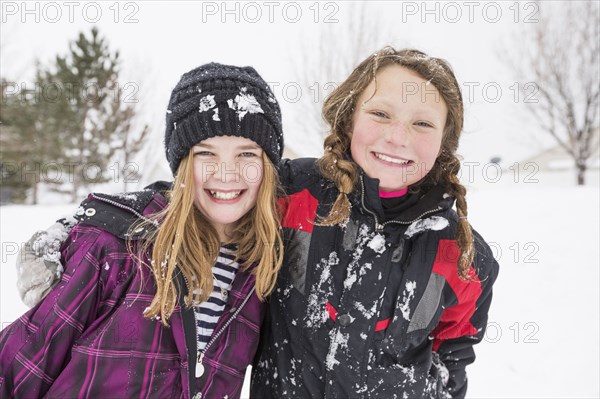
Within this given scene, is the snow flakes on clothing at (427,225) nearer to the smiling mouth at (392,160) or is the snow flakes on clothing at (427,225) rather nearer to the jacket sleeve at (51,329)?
the smiling mouth at (392,160)

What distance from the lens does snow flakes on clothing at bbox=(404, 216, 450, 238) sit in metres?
1.91

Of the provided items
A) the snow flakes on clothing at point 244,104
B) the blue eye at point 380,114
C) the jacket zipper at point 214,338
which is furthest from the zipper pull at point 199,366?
the blue eye at point 380,114

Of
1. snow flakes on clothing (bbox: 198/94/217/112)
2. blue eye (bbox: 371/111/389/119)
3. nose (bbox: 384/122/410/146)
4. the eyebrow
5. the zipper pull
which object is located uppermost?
Answer: snow flakes on clothing (bbox: 198/94/217/112)

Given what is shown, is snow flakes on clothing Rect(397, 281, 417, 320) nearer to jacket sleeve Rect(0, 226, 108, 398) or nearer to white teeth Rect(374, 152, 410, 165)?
white teeth Rect(374, 152, 410, 165)

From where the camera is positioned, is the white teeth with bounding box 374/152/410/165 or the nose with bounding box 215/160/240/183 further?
the white teeth with bounding box 374/152/410/165

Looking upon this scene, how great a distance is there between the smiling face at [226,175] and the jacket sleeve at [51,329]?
504mm

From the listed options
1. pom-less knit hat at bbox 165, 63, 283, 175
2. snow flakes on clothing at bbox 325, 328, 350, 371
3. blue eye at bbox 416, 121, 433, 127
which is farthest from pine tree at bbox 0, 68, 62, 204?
blue eye at bbox 416, 121, 433, 127

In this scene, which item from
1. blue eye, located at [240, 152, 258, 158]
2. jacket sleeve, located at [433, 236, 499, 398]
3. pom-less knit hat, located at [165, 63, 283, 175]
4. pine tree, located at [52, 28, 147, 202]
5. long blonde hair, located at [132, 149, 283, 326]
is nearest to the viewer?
long blonde hair, located at [132, 149, 283, 326]

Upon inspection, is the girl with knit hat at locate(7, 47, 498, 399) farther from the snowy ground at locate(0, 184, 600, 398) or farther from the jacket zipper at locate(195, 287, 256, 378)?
the snowy ground at locate(0, 184, 600, 398)

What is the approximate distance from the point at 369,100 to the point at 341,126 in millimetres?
262

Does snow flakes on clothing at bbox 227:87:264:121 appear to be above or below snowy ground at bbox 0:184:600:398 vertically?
above

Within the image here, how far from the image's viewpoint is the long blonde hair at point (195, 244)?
66.9 inches

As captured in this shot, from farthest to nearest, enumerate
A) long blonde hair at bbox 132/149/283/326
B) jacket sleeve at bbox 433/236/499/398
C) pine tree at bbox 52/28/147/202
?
1. pine tree at bbox 52/28/147/202
2. jacket sleeve at bbox 433/236/499/398
3. long blonde hair at bbox 132/149/283/326

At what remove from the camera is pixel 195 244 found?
188cm
